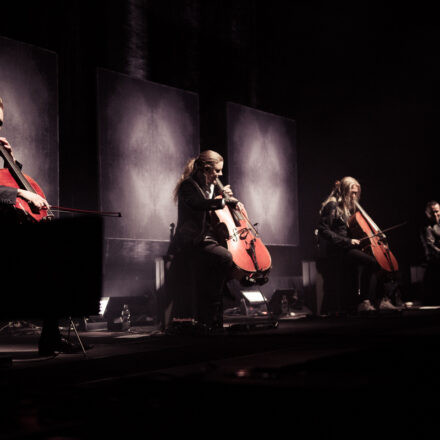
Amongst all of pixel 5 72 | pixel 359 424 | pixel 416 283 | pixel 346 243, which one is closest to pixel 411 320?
pixel 346 243

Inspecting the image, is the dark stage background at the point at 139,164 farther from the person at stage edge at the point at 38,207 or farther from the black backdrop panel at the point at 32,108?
the person at stage edge at the point at 38,207

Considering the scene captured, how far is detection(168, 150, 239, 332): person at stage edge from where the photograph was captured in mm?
5125

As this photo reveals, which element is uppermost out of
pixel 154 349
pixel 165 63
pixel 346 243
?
pixel 165 63

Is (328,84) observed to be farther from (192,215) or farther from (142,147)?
(192,215)

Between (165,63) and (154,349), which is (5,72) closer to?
(165,63)

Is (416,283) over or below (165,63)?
below

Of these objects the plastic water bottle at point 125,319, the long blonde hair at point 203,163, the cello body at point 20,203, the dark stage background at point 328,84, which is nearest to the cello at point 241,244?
the long blonde hair at point 203,163

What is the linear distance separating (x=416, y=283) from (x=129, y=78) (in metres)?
4.17

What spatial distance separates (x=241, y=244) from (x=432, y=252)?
160 inches

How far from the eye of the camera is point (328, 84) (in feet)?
32.1

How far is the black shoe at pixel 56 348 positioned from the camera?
146 inches

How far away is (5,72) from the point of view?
606 centimetres

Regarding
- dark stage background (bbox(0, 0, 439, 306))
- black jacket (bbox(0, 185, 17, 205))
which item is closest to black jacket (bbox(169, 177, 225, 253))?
black jacket (bbox(0, 185, 17, 205))

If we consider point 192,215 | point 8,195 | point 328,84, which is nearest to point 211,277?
point 192,215
